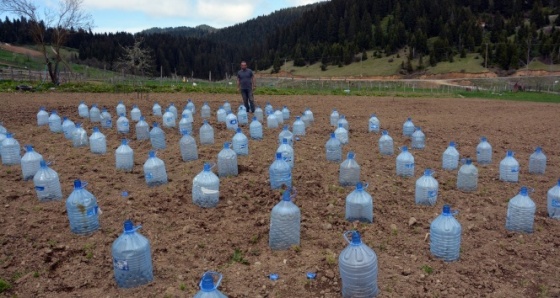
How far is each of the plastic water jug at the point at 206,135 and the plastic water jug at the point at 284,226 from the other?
5.50m

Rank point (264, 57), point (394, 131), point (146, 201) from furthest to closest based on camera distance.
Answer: point (264, 57), point (394, 131), point (146, 201)

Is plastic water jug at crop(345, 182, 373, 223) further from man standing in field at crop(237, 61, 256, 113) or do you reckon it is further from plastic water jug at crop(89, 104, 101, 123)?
plastic water jug at crop(89, 104, 101, 123)

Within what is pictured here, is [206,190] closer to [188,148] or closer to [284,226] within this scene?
[284,226]

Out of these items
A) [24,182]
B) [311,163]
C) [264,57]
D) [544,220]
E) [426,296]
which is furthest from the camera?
[264,57]

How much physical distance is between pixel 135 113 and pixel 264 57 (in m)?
104

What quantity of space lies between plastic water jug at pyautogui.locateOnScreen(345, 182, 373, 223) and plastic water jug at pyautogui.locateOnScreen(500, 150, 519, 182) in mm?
3448

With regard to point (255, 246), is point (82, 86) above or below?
above

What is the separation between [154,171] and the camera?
7.40m

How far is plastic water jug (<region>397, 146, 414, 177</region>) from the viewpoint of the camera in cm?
816

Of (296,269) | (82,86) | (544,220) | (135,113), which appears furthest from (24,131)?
(82,86)

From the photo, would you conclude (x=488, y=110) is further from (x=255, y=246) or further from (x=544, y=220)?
(x=255, y=246)

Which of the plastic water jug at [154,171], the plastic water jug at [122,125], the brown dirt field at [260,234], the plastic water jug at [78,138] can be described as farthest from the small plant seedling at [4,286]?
the plastic water jug at [122,125]

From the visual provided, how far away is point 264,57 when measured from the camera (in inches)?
4530

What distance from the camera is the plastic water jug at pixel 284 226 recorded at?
518 centimetres
